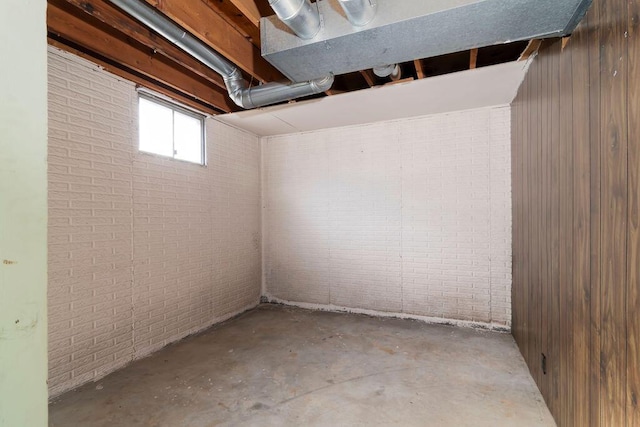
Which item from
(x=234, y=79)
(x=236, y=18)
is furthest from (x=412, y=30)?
(x=234, y=79)

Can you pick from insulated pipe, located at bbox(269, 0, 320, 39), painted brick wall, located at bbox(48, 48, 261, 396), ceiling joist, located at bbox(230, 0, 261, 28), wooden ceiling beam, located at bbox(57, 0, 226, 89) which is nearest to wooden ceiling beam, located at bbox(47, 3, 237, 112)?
wooden ceiling beam, located at bbox(57, 0, 226, 89)

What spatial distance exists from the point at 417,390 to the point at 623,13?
252cm

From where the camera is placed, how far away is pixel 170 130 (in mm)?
3365

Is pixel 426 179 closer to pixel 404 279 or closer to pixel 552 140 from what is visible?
pixel 404 279

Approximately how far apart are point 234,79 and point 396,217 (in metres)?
2.57

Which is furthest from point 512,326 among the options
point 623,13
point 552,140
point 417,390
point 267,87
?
point 267,87

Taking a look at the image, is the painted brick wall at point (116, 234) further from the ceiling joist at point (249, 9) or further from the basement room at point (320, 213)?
the ceiling joist at point (249, 9)

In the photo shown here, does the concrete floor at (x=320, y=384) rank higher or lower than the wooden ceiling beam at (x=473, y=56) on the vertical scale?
lower

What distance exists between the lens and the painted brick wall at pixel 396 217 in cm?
361

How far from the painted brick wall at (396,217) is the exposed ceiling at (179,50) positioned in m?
0.84

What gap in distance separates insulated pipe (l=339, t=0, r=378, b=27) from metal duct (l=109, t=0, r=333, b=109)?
67 centimetres

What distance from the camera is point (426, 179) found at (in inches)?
153

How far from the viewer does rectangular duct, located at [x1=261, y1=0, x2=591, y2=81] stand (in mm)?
1604

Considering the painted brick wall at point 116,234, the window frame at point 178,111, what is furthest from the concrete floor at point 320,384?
the window frame at point 178,111
